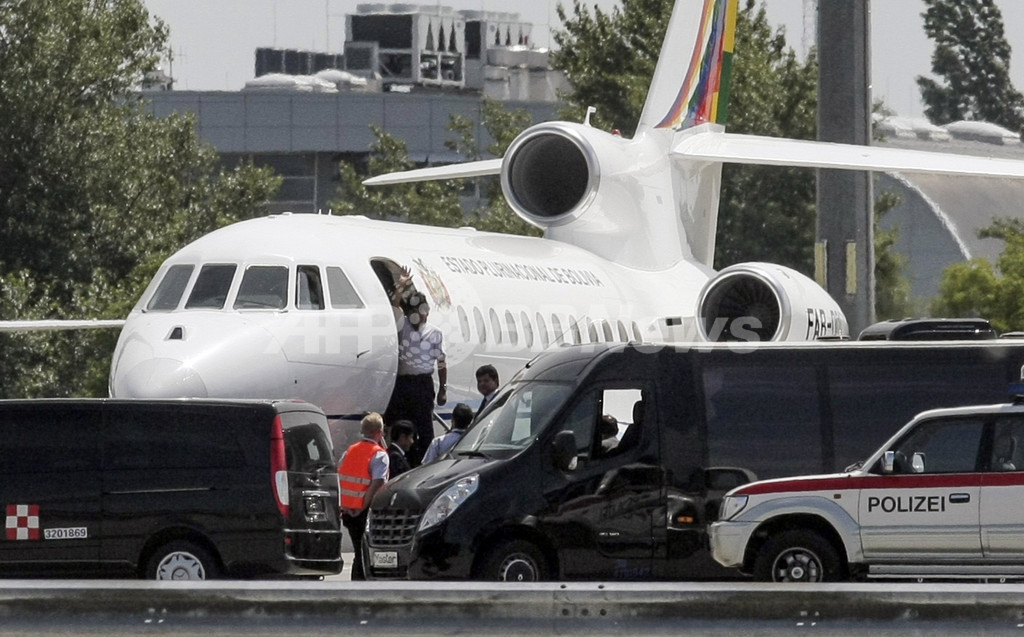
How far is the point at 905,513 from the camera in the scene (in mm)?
12070

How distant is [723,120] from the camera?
28.9m

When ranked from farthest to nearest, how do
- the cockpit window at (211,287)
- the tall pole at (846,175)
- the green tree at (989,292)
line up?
the green tree at (989,292) → the tall pole at (846,175) → the cockpit window at (211,287)

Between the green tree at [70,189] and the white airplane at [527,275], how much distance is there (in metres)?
9.93

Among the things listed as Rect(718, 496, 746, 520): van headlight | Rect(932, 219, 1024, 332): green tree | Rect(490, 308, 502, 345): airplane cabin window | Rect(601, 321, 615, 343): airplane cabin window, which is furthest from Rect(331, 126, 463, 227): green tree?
Rect(718, 496, 746, 520): van headlight

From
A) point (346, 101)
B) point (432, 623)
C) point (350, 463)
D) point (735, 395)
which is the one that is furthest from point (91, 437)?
point (346, 101)

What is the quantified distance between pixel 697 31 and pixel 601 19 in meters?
27.0

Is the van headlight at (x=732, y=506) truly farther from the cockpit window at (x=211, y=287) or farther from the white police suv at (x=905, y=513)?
the cockpit window at (x=211, y=287)

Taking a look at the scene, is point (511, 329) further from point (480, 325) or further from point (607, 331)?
point (607, 331)

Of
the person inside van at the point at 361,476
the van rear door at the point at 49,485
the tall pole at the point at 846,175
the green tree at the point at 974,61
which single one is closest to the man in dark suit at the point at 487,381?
the person inside van at the point at 361,476

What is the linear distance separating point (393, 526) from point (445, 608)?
5167 mm

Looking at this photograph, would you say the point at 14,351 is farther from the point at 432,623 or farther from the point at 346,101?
the point at 346,101

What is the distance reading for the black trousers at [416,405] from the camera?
1772 centimetres

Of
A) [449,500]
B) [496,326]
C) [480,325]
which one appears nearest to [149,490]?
[449,500]

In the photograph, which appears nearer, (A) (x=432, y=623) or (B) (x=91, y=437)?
(A) (x=432, y=623)
